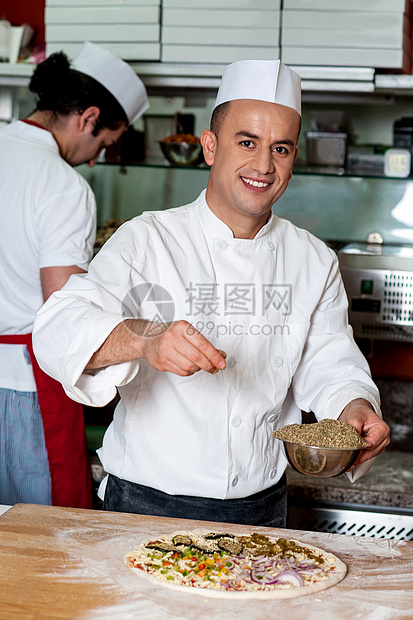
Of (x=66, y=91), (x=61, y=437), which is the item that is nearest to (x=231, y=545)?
(x=61, y=437)

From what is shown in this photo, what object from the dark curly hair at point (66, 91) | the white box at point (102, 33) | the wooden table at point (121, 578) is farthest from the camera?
the white box at point (102, 33)

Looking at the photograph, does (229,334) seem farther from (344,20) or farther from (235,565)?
(344,20)

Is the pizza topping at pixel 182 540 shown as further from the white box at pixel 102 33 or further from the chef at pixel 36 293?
the white box at pixel 102 33

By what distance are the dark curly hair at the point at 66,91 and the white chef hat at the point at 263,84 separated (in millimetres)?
739

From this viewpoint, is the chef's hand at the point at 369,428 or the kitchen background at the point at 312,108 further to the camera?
the kitchen background at the point at 312,108

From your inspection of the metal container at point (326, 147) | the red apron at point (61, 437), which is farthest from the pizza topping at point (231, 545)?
the metal container at point (326, 147)

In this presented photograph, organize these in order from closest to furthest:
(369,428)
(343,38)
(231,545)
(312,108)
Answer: (231,545), (369,428), (343,38), (312,108)

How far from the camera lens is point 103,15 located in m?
2.52

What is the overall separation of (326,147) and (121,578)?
6.33 ft

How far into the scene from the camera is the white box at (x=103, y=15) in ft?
8.11

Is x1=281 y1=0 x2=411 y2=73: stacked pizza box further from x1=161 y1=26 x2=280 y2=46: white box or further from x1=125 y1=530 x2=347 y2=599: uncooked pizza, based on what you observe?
x1=125 y1=530 x2=347 y2=599: uncooked pizza

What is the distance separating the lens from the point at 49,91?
2.26m

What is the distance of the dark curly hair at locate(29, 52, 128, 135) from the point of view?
7.40 feet

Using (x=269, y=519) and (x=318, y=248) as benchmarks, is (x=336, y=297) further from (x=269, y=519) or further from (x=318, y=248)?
(x=269, y=519)
